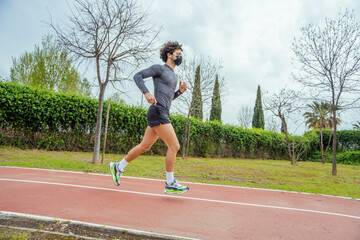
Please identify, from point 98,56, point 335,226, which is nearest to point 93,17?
point 98,56

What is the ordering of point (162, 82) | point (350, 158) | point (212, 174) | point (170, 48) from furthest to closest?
point (350, 158) < point (212, 174) < point (170, 48) < point (162, 82)

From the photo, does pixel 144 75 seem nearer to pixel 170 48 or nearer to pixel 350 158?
pixel 170 48

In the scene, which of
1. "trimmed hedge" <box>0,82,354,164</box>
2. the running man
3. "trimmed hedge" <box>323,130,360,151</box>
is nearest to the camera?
the running man

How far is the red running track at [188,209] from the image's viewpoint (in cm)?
314

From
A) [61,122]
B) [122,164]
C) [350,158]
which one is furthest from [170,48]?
[350,158]

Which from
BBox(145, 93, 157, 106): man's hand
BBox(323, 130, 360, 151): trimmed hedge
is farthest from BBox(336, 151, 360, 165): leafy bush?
BBox(145, 93, 157, 106): man's hand

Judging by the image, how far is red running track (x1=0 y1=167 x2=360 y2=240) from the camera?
314 cm

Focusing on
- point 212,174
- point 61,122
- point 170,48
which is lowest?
point 212,174

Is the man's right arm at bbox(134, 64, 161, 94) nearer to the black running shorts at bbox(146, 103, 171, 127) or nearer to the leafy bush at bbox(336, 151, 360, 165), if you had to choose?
the black running shorts at bbox(146, 103, 171, 127)

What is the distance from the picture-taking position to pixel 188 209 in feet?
12.9

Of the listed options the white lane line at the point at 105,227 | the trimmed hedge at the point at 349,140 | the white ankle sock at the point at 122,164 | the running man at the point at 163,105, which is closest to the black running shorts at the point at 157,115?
the running man at the point at 163,105

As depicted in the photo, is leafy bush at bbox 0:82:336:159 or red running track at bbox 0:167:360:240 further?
leafy bush at bbox 0:82:336:159

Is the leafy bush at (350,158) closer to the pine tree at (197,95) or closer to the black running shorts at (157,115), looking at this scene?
the pine tree at (197,95)

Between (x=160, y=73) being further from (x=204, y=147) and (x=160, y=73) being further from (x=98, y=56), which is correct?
(x=204, y=147)
